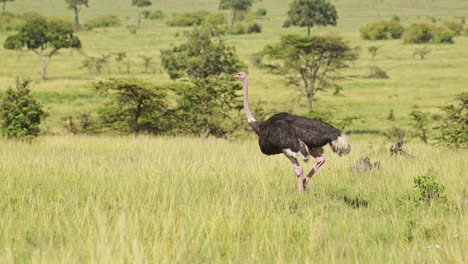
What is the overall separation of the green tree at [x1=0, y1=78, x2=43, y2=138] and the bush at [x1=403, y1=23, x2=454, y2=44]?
59.6 m

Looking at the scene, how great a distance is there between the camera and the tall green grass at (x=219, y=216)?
464 centimetres

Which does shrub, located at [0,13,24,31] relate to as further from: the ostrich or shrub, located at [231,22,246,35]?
the ostrich

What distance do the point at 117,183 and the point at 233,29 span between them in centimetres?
7765

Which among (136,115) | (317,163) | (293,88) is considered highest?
(317,163)

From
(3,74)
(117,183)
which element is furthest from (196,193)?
(3,74)

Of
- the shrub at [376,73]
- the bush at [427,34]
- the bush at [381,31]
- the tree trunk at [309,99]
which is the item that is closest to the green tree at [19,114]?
the tree trunk at [309,99]

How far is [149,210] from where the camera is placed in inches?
230

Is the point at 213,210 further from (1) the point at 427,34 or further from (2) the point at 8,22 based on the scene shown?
(2) the point at 8,22

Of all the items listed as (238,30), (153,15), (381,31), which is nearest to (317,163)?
(381,31)

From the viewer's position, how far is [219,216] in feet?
18.2

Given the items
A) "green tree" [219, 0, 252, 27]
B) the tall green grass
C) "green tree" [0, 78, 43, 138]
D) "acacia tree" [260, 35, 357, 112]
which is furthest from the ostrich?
"green tree" [219, 0, 252, 27]

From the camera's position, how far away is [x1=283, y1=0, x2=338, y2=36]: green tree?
80.6 m

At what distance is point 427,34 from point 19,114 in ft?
204

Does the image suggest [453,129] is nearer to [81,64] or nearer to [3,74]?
[3,74]
